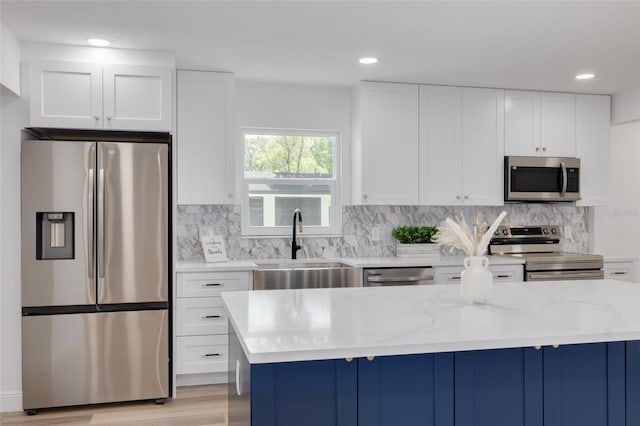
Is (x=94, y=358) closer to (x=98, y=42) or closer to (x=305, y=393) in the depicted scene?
(x=98, y=42)

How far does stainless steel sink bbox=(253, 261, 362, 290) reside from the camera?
3.99m

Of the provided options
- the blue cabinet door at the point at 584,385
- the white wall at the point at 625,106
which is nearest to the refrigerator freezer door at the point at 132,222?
the blue cabinet door at the point at 584,385

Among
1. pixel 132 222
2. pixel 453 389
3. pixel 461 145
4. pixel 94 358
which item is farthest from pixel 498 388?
pixel 461 145

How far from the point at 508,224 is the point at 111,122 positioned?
360 cm

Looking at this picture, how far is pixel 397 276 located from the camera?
420 centimetres

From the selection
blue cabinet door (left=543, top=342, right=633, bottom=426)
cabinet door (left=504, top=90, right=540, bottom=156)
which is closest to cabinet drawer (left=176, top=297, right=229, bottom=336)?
blue cabinet door (left=543, top=342, right=633, bottom=426)

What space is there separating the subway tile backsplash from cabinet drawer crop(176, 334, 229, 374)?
72cm

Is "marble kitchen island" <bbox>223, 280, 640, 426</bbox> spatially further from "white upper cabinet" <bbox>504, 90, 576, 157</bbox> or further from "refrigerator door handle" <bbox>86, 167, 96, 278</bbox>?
"white upper cabinet" <bbox>504, 90, 576, 157</bbox>

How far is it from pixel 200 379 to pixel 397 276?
5.59 ft

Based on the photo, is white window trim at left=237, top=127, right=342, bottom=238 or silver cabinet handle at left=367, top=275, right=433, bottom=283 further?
white window trim at left=237, top=127, right=342, bottom=238

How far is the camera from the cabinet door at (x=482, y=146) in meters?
4.66

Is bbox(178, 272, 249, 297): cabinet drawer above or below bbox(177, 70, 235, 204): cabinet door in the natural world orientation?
below

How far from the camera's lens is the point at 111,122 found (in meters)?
3.56

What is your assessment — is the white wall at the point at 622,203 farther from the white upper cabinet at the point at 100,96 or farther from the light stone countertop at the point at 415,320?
the white upper cabinet at the point at 100,96
